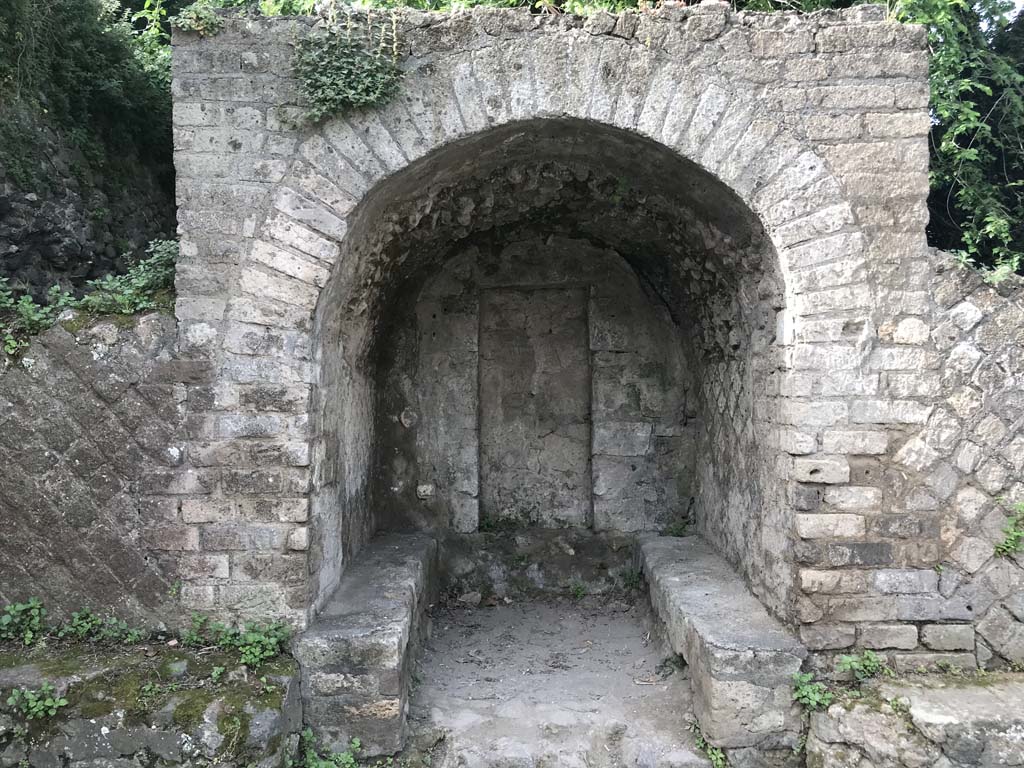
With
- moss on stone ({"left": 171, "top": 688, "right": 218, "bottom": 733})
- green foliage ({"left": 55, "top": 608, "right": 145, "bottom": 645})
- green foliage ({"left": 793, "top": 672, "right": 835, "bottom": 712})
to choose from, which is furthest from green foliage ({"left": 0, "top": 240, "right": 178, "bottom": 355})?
green foliage ({"left": 793, "top": 672, "right": 835, "bottom": 712})

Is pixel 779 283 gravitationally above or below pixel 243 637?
above

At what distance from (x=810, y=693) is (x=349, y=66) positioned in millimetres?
3499

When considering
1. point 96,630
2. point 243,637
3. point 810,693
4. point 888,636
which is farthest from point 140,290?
point 888,636

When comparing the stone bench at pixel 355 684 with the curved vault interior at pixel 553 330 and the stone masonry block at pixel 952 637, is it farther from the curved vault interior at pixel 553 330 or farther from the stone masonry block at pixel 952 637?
the stone masonry block at pixel 952 637

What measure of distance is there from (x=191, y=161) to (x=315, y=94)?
2.15ft

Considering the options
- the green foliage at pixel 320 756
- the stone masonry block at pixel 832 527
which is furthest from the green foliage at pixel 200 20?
the stone masonry block at pixel 832 527

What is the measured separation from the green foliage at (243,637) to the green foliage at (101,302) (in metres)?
1.47

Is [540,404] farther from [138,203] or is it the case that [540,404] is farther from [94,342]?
[138,203]

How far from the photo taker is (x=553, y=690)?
158 inches

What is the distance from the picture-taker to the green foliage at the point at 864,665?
3.31 metres

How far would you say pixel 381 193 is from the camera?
11.8 ft

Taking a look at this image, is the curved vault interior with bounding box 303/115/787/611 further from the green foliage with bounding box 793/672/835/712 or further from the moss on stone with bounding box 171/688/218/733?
the moss on stone with bounding box 171/688/218/733

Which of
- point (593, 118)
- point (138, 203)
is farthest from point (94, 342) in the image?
point (138, 203)

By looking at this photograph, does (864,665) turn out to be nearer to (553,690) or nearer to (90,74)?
(553,690)
